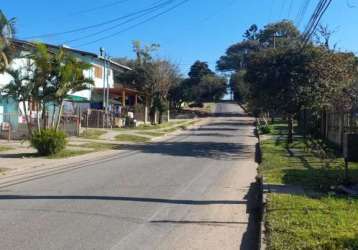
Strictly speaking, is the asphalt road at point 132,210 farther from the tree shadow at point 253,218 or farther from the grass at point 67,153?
the grass at point 67,153

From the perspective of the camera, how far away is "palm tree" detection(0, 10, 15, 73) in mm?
19719

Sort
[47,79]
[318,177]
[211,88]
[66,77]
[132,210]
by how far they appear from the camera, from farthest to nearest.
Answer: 1. [211,88]
2. [47,79]
3. [66,77]
4. [318,177]
5. [132,210]

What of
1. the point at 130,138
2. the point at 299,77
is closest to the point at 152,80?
the point at 130,138

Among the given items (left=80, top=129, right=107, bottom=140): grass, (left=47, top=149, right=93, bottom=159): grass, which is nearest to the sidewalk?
(left=47, top=149, right=93, bottom=159): grass

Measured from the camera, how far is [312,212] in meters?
9.68

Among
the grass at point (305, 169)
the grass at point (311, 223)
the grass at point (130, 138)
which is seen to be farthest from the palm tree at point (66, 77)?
the grass at point (311, 223)

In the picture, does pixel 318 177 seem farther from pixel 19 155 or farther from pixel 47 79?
pixel 47 79

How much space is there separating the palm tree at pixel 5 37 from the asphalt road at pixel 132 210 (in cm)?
550

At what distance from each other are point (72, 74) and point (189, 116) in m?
61.2

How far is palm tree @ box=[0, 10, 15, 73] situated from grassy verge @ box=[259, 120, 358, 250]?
991 cm

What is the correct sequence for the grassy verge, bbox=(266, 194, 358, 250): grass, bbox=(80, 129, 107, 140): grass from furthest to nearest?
bbox=(80, 129, 107, 140): grass
the grassy verge
bbox=(266, 194, 358, 250): grass

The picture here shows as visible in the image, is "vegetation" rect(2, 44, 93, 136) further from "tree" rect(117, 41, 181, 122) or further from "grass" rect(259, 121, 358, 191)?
"tree" rect(117, 41, 181, 122)

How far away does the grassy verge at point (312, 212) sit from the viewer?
7.56m

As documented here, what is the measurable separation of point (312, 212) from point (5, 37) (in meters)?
14.1
